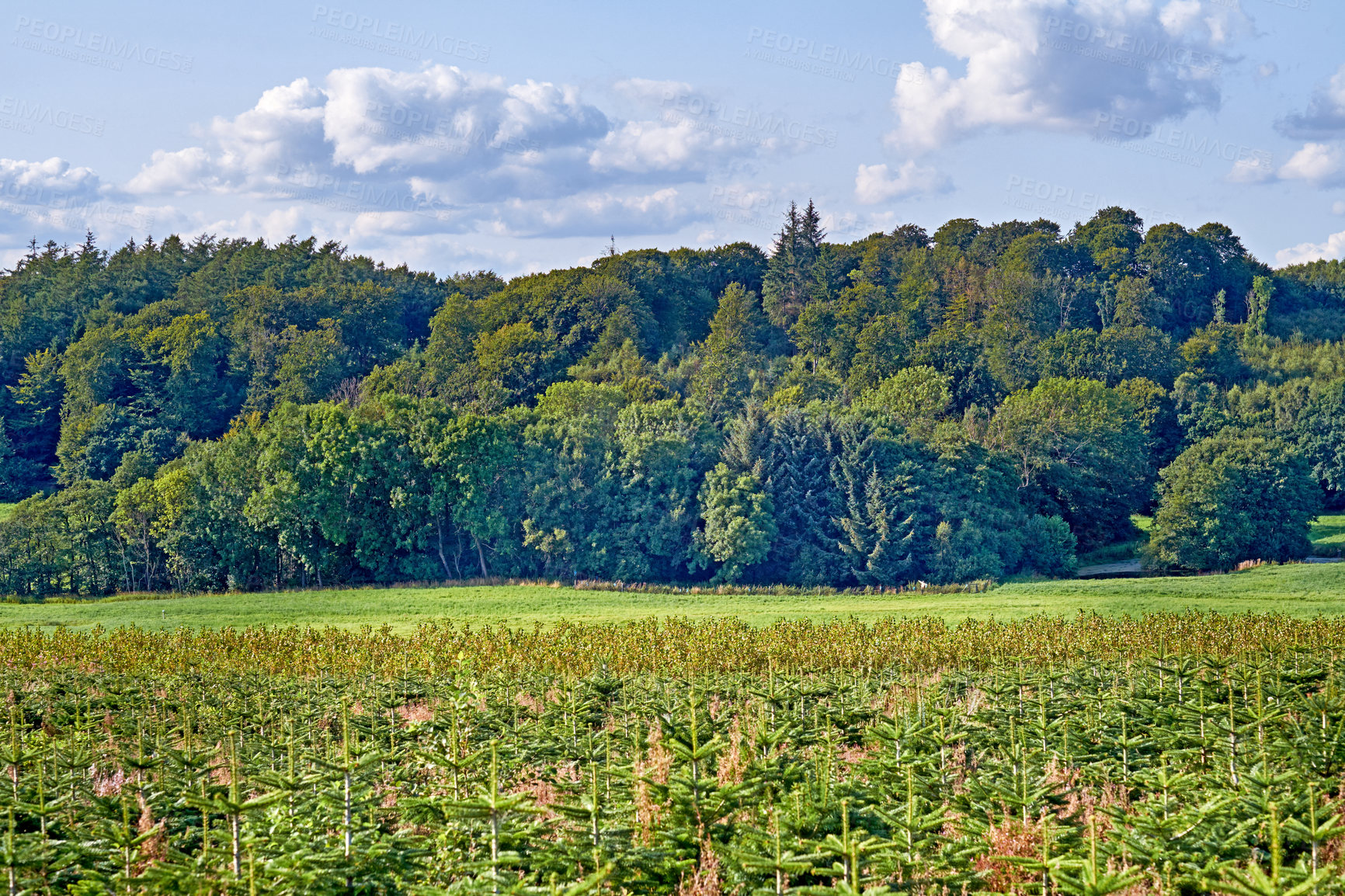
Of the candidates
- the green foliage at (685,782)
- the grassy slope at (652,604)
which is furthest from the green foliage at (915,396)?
the green foliage at (685,782)

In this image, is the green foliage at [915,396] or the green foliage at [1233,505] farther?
the green foliage at [915,396]

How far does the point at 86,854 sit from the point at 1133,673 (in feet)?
54.8

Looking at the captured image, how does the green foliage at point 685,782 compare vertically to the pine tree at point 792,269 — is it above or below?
below

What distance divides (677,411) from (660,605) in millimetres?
19974

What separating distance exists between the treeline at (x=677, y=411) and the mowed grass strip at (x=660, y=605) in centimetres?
706

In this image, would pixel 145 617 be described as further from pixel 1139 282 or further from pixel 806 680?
pixel 1139 282

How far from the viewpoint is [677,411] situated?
6900cm

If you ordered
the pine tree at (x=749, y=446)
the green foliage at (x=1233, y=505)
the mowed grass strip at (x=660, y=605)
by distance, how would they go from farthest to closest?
the pine tree at (x=749, y=446), the green foliage at (x=1233, y=505), the mowed grass strip at (x=660, y=605)

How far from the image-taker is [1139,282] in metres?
101

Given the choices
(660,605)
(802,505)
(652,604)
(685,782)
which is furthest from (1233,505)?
(685,782)

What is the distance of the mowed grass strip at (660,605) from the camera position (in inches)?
1721

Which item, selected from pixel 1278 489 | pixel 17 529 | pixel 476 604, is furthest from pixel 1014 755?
pixel 1278 489

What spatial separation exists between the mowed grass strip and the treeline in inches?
278

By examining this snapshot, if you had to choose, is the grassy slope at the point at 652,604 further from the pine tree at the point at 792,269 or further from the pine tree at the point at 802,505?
the pine tree at the point at 792,269
